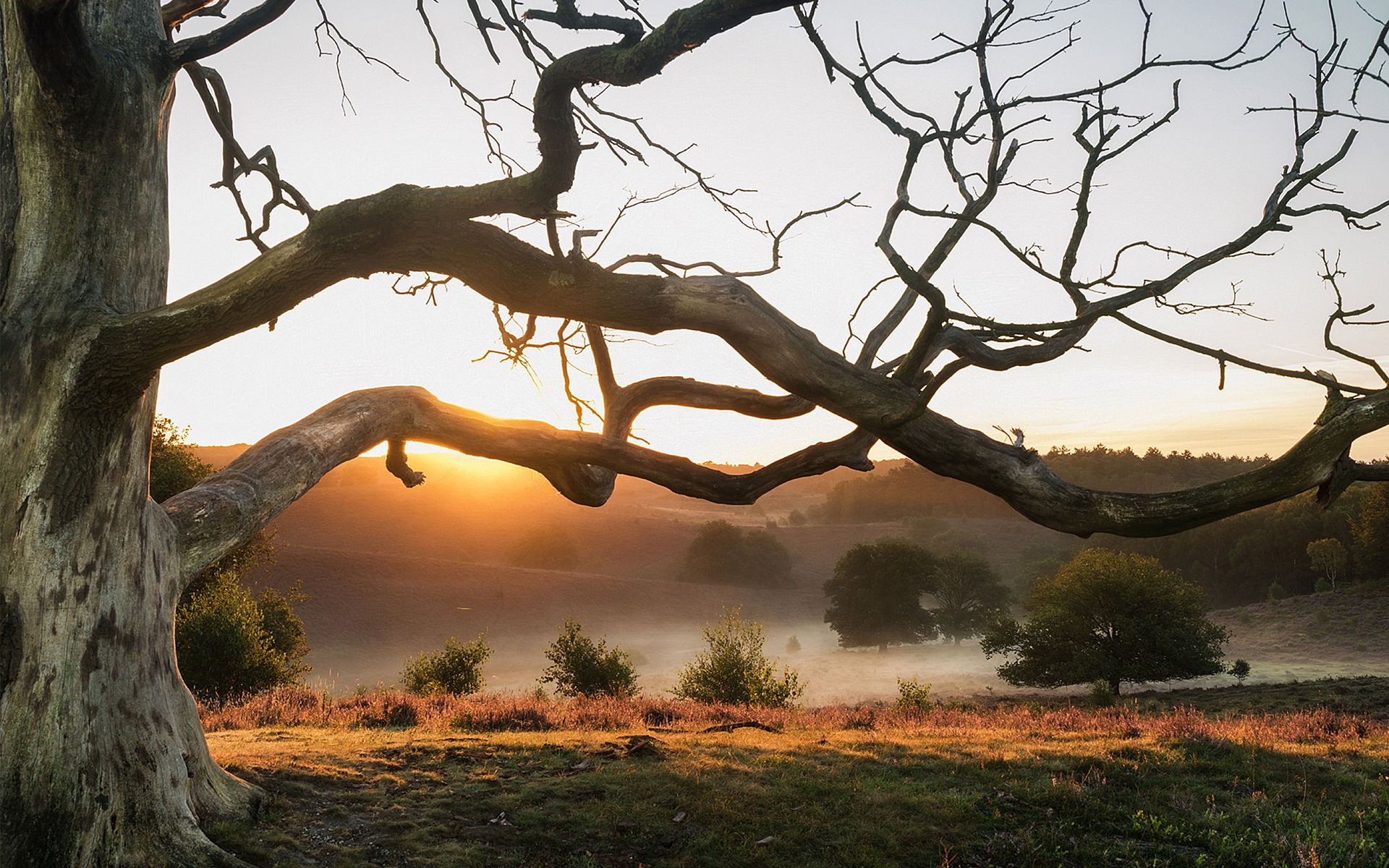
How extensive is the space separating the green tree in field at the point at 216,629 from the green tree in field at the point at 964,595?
41297mm

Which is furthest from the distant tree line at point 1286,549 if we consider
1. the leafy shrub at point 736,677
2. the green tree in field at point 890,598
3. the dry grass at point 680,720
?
the dry grass at point 680,720

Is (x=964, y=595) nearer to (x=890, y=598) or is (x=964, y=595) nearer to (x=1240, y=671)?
(x=890, y=598)

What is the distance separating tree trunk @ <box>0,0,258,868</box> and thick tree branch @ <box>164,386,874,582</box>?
1048mm

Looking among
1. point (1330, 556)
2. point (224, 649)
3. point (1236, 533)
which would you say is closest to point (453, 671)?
point (224, 649)

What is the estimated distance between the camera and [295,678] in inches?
911

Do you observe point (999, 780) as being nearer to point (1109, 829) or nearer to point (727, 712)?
point (1109, 829)

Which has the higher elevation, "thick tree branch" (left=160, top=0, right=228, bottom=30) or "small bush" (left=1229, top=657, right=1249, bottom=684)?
"thick tree branch" (left=160, top=0, right=228, bottom=30)

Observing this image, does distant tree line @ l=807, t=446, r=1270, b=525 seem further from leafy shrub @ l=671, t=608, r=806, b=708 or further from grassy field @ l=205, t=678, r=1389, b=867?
grassy field @ l=205, t=678, r=1389, b=867

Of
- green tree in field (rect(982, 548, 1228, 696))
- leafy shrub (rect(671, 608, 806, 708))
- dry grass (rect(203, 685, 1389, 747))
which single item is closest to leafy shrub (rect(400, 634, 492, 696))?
dry grass (rect(203, 685, 1389, 747))

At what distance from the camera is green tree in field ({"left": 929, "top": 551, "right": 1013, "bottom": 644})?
5153 centimetres

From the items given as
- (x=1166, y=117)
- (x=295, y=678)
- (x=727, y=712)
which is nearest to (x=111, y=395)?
(x=1166, y=117)

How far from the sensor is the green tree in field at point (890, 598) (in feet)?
164

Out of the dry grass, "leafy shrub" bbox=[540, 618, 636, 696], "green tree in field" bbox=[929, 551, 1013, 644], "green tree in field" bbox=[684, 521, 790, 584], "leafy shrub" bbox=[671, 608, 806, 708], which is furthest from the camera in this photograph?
"green tree in field" bbox=[684, 521, 790, 584]

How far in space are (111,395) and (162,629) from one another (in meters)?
1.61
